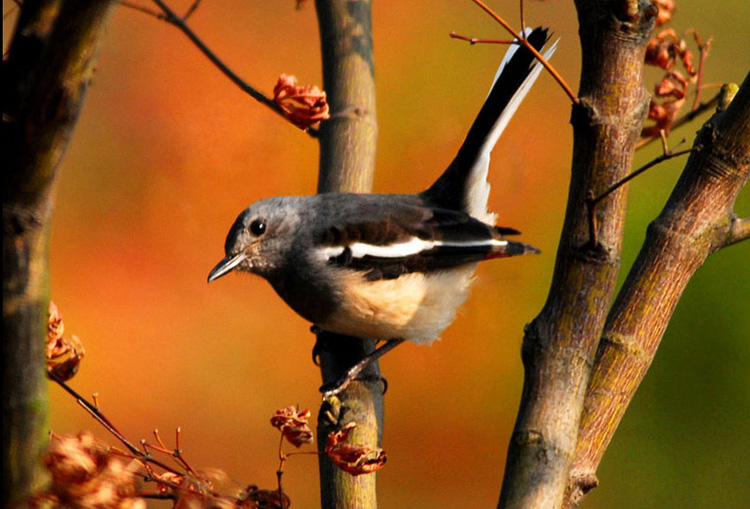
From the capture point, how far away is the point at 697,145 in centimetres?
165

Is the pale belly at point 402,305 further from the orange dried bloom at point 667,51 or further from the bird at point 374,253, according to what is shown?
the orange dried bloom at point 667,51

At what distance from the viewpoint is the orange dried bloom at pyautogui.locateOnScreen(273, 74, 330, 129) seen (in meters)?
2.03

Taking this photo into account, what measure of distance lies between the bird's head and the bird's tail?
0.59 metres

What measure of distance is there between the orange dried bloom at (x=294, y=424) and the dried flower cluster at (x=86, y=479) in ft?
2.07

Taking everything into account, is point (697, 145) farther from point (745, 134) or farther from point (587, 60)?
point (587, 60)

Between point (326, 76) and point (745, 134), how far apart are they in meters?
1.23

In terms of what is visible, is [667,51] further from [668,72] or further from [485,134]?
[485,134]

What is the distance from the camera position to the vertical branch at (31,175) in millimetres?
834

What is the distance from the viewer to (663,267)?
5.49ft

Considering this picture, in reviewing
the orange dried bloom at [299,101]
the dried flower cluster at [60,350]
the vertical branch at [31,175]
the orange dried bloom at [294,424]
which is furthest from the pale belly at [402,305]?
the vertical branch at [31,175]

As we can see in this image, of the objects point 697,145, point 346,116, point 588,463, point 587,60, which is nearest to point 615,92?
point 587,60

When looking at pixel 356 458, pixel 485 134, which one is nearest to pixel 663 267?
pixel 356 458

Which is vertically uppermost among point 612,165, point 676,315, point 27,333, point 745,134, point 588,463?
point 676,315

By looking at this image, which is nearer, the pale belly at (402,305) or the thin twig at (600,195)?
the thin twig at (600,195)
